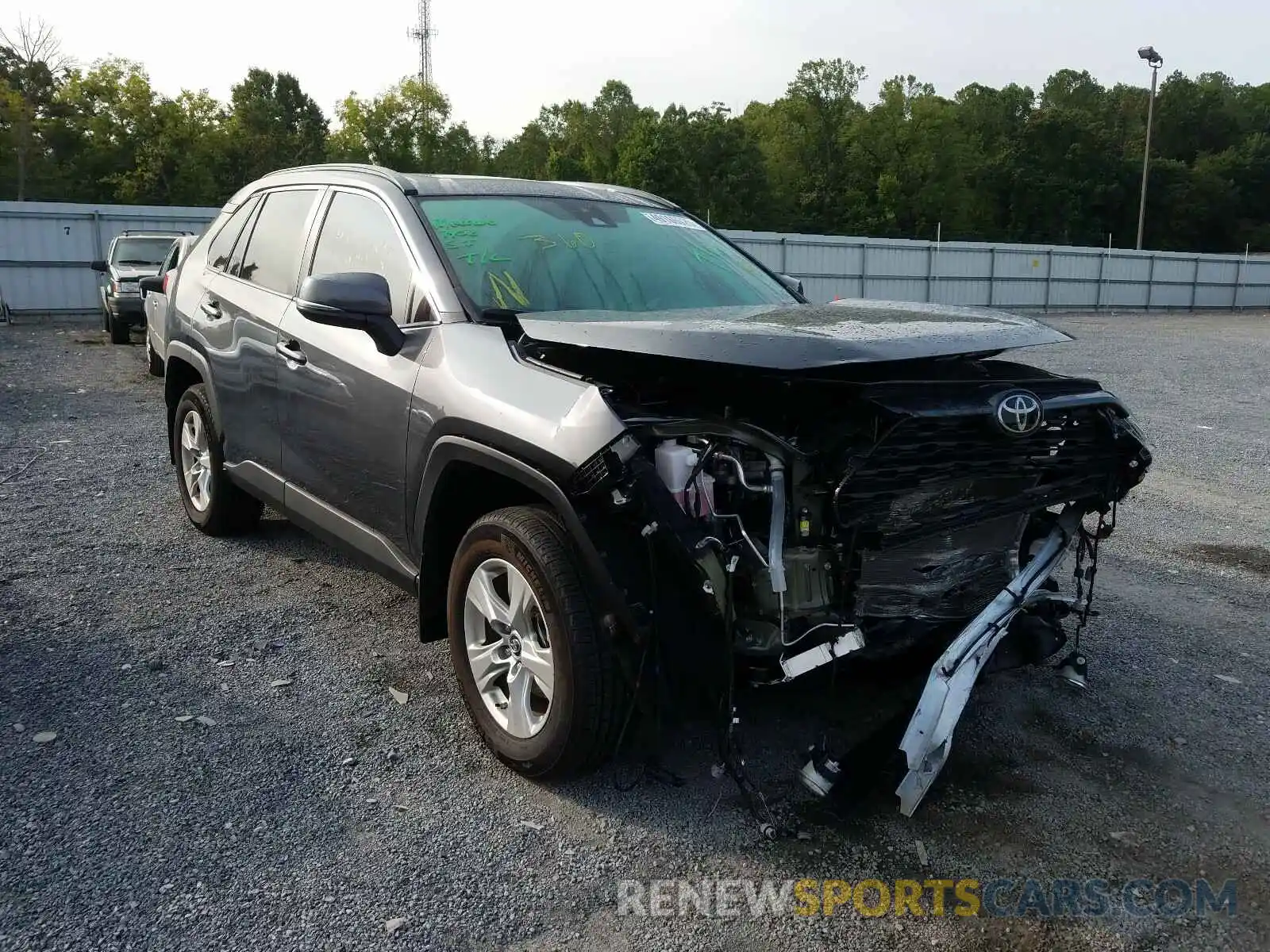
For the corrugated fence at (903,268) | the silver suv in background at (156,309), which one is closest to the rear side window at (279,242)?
the silver suv in background at (156,309)

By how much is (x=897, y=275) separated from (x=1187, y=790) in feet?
94.1

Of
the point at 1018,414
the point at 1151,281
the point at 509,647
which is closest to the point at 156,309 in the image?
the point at 509,647

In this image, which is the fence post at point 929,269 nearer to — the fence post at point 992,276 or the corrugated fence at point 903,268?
the corrugated fence at point 903,268

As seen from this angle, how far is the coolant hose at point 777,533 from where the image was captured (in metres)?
→ 2.73

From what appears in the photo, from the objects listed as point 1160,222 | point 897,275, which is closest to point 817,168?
point 1160,222

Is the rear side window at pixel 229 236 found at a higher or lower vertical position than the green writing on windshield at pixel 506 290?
higher

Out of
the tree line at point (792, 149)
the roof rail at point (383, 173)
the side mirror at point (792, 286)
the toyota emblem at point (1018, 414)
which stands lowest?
the toyota emblem at point (1018, 414)

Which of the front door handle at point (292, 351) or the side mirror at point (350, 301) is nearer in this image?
the side mirror at point (350, 301)

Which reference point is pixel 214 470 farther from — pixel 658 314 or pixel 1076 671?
pixel 1076 671

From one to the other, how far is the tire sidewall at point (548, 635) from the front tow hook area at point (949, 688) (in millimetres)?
968

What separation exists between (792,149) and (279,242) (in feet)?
233

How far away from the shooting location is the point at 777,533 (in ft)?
9.08

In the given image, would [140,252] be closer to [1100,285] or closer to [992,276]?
[992,276]

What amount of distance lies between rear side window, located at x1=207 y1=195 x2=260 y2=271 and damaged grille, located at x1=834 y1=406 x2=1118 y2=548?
3.84m
